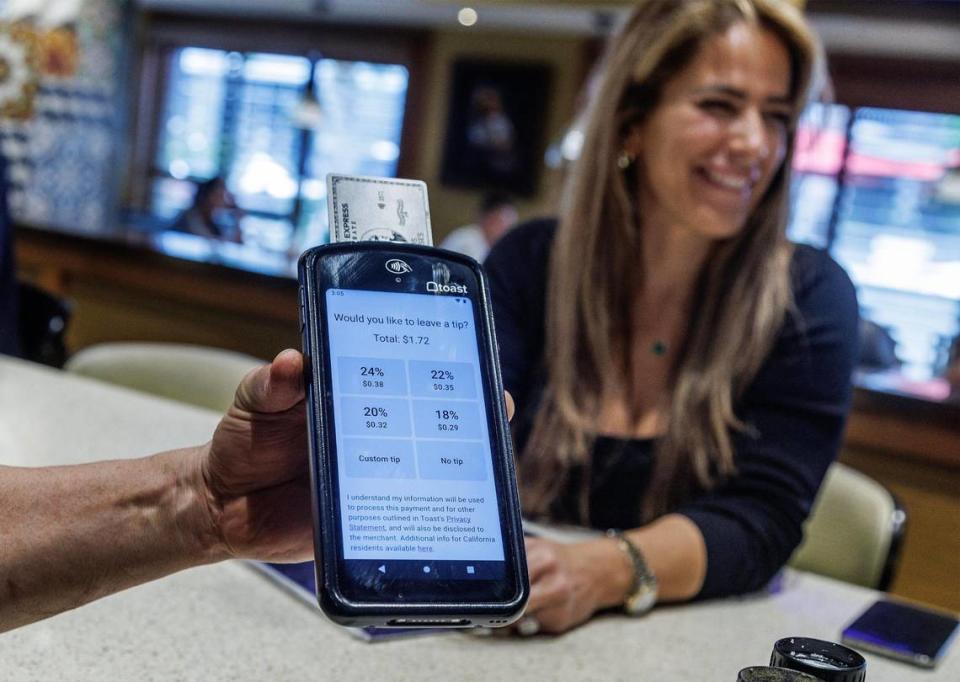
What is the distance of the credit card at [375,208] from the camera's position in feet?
1.69

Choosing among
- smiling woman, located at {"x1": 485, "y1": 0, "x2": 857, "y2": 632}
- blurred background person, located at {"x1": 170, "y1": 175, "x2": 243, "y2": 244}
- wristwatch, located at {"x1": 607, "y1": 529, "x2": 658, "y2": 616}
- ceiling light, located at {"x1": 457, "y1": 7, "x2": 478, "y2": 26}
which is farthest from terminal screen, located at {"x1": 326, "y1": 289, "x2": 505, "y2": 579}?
ceiling light, located at {"x1": 457, "y1": 7, "x2": 478, "y2": 26}

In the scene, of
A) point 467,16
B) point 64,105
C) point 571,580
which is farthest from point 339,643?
point 64,105

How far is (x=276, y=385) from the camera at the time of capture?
0.53 m

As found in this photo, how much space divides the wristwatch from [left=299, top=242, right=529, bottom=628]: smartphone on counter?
43 cm

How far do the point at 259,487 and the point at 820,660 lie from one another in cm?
32

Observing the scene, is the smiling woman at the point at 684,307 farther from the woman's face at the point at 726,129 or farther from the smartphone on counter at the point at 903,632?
the smartphone on counter at the point at 903,632

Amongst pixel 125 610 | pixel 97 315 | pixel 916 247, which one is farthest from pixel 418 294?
pixel 916 247

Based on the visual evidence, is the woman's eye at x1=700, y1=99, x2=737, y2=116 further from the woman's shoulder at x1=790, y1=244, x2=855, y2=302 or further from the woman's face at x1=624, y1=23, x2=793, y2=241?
the woman's shoulder at x1=790, y1=244, x2=855, y2=302

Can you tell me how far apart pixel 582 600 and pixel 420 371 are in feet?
1.37

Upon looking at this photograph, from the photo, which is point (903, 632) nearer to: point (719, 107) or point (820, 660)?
point (820, 660)

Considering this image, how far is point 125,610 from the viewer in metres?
0.78

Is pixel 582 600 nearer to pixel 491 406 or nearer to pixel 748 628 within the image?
pixel 748 628

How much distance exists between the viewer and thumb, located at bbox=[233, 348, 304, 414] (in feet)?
1.71

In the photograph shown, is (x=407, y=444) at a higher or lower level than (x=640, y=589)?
higher
